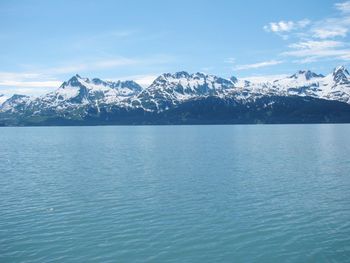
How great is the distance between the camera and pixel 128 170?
87688 mm

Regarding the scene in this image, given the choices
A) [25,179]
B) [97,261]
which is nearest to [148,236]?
[97,261]

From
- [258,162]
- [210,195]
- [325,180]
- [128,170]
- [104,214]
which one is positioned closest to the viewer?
[104,214]

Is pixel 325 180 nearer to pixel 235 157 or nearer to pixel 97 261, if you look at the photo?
pixel 235 157

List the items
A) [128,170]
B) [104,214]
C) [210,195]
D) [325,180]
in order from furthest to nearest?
1. [128,170]
2. [325,180]
3. [210,195]
4. [104,214]

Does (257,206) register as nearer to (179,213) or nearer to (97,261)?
(179,213)

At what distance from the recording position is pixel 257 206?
52688 mm

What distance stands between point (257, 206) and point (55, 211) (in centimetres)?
2809

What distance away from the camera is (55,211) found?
51.2 meters

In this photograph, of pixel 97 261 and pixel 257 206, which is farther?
pixel 257 206

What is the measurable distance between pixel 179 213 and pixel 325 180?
35769 mm

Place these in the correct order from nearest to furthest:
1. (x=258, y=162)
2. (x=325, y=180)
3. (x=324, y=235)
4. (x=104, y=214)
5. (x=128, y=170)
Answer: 1. (x=324, y=235)
2. (x=104, y=214)
3. (x=325, y=180)
4. (x=128, y=170)
5. (x=258, y=162)

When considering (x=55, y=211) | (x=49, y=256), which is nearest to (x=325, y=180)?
(x=55, y=211)

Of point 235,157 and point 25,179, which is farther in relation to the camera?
point 235,157

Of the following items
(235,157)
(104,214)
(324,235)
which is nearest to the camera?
(324,235)
